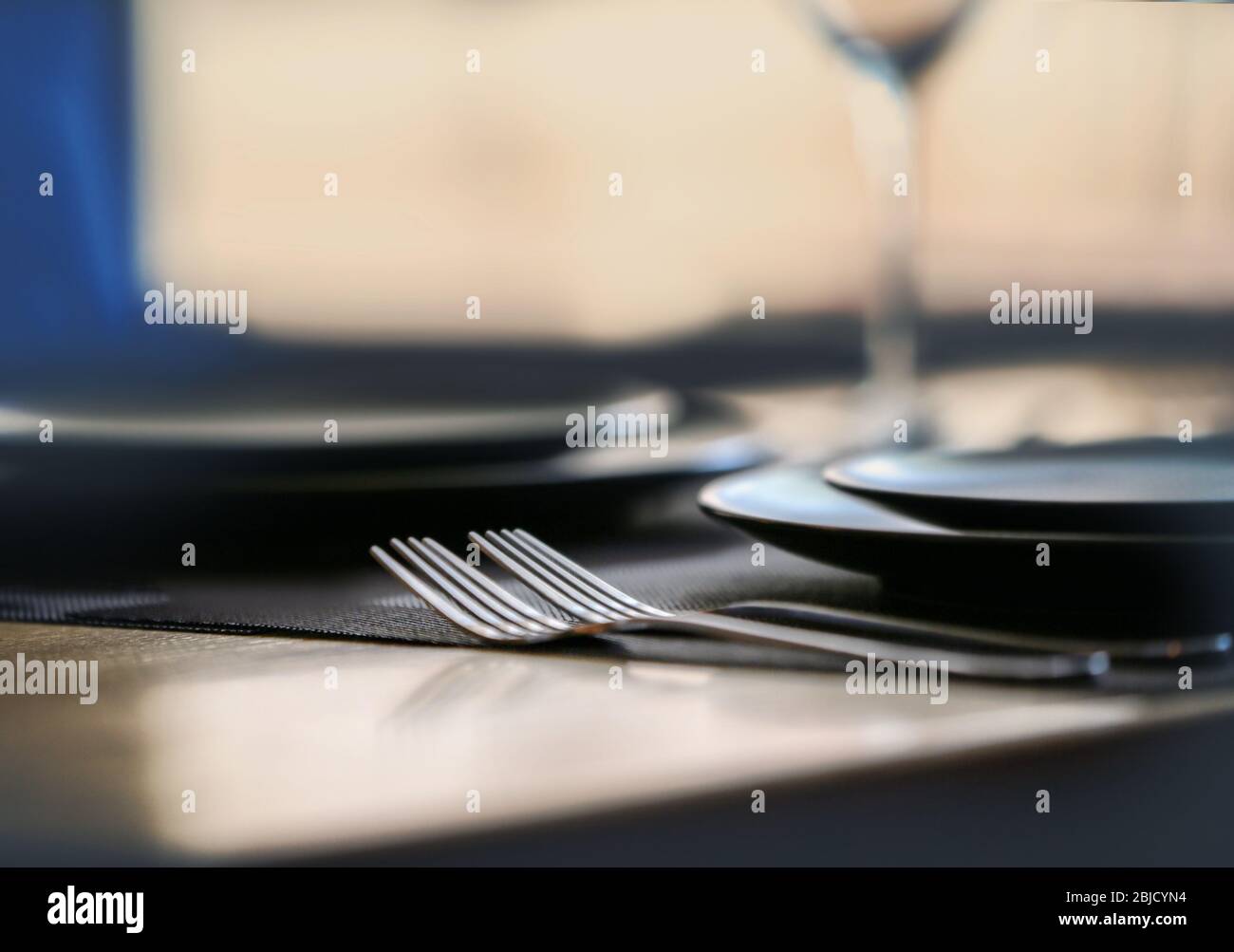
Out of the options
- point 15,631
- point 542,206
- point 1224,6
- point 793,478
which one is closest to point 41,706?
point 15,631

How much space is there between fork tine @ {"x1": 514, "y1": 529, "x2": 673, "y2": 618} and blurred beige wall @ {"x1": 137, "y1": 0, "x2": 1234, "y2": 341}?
0.51 m

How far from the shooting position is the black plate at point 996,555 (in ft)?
0.59

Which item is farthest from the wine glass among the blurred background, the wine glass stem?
the blurred background

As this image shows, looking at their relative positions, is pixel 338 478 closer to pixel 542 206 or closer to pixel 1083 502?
pixel 1083 502

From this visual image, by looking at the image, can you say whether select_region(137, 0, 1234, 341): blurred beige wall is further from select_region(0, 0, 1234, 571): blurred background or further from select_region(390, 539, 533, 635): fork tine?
select_region(390, 539, 533, 635): fork tine

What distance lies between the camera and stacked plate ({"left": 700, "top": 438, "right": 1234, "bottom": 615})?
0.59 feet

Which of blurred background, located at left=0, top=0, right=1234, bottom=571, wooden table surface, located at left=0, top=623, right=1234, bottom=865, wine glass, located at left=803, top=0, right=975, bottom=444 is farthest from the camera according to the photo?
blurred background, located at left=0, top=0, right=1234, bottom=571

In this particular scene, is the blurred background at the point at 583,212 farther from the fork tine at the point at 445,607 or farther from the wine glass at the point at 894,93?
the fork tine at the point at 445,607

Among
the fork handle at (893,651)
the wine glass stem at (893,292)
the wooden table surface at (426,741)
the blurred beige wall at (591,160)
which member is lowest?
the wooden table surface at (426,741)

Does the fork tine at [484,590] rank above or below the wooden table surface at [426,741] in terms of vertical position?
above

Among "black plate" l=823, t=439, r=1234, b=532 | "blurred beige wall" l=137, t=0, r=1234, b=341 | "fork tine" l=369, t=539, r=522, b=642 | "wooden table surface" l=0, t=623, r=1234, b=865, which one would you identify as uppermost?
"blurred beige wall" l=137, t=0, r=1234, b=341

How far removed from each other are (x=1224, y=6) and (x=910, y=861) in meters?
0.94

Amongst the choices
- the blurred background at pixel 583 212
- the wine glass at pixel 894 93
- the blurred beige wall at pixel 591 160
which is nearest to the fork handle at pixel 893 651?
the wine glass at pixel 894 93

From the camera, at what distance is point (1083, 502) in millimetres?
182
